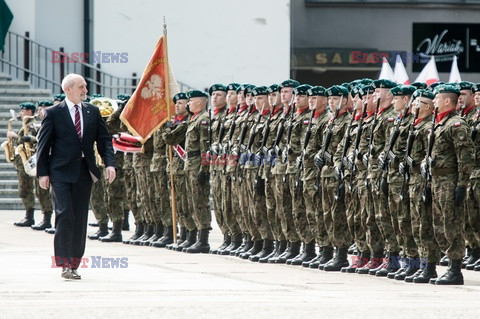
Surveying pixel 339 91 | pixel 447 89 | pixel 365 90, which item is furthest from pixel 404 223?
pixel 339 91

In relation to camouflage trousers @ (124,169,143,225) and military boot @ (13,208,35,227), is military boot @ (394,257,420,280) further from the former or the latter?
military boot @ (13,208,35,227)

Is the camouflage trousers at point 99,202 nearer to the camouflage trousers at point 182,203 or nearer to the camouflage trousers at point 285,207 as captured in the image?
the camouflage trousers at point 182,203

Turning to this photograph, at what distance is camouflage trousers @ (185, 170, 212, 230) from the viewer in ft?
60.1

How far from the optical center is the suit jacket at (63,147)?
531 inches

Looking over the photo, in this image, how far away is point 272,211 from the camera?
17031 mm

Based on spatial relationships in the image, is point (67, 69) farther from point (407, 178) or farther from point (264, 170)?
point (407, 178)

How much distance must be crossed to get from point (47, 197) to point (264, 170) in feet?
23.2

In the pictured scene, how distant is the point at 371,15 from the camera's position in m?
38.8

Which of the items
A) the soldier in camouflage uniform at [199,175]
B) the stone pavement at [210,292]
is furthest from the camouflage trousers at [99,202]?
the stone pavement at [210,292]

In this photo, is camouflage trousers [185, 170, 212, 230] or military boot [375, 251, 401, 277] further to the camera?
camouflage trousers [185, 170, 212, 230]

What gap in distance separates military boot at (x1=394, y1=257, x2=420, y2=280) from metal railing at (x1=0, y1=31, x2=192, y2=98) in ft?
57.3

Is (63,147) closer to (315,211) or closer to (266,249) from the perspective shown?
(315,211)

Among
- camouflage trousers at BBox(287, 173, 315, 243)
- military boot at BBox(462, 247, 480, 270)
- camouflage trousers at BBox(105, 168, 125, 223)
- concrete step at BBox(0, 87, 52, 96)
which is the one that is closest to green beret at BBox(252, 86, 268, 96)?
camouflage trousers at BBox(287, 173, 315, 243)

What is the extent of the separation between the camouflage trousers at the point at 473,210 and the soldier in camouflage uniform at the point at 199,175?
12.4 feet
